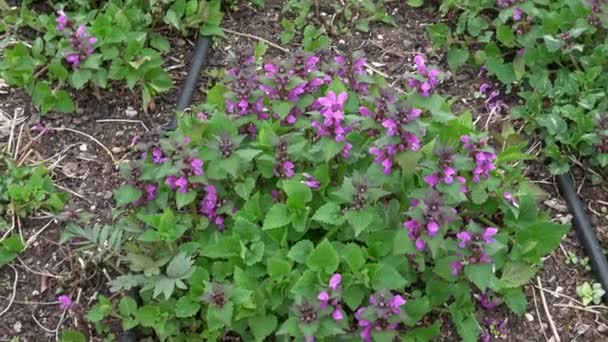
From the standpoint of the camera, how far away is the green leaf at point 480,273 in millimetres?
2872

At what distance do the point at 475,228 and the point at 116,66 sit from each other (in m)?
2.01

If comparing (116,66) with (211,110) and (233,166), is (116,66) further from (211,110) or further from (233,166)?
(233,166)

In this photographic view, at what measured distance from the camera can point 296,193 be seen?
3084mm

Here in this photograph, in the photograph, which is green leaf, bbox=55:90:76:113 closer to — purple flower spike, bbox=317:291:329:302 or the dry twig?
purple flower spike, bbox=317:291:329:302

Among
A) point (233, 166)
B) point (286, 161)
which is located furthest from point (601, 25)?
point (233, 166)

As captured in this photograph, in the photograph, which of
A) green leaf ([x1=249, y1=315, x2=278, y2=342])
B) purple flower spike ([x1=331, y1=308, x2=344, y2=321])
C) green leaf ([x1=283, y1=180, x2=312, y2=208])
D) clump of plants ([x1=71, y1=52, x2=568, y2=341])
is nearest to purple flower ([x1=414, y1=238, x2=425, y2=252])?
clump of plants ([x1=71, y1=52, x2=568, y2=341])

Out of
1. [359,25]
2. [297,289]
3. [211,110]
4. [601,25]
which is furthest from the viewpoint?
[359,25]

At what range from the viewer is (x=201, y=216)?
3.29m

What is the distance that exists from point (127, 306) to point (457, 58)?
2.22 meters

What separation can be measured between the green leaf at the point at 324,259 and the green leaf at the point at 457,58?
1723 mm

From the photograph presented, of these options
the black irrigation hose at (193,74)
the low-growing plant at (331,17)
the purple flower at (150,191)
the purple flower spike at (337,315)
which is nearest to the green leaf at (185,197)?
the purple flower at (150,191)

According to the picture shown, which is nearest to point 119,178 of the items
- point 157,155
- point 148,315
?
point 157,155

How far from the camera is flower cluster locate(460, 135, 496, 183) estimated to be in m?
2.96

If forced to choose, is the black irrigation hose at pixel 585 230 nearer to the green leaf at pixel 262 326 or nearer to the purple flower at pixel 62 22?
the green leaf at pixel 262 326
